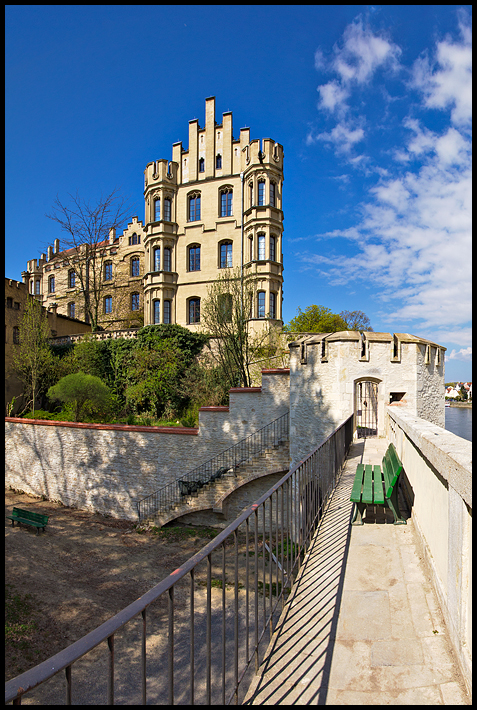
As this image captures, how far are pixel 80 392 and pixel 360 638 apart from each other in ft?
61.0

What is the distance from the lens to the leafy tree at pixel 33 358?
974 inches

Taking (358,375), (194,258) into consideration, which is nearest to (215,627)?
(358,375)

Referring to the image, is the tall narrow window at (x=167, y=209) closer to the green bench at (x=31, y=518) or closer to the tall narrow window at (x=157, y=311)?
the tall narrow window at (x=157, y=311)

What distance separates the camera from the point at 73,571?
39.4ft

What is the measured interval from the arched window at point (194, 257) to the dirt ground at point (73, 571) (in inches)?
689

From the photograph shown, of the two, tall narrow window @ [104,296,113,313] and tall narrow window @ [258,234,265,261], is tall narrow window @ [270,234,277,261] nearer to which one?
tall narrow window @ [258,234,265,261]

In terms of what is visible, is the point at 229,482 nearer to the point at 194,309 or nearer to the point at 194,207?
the point at 194,309

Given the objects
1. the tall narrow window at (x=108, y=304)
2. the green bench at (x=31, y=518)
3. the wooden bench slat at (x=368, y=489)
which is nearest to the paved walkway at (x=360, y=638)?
the wooden bench slat at (x=368, y=489)

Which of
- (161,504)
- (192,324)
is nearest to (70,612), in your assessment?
(161,504)

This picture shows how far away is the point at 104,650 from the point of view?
8516mm

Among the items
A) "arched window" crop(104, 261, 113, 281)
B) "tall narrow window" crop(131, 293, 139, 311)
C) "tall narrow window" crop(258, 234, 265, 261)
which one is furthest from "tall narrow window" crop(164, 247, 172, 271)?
"arched window" crop(104, 261, 113, 281)

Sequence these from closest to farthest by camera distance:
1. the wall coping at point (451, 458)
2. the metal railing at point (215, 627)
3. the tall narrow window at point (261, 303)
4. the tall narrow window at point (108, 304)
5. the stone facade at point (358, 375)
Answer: the wall coping at point (451, 458) → the metal railing at point (215, 627) → the stone facade at point (358, 375) → the tall narrow window at point (261, 303) → the tall narrow window at point (108, 304)

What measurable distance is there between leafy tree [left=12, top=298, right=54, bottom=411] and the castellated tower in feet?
22.6

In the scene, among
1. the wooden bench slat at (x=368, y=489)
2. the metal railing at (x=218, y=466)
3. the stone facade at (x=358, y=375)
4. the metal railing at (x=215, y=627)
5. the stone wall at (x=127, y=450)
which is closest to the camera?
the metal railing at (x=215, y=627)
